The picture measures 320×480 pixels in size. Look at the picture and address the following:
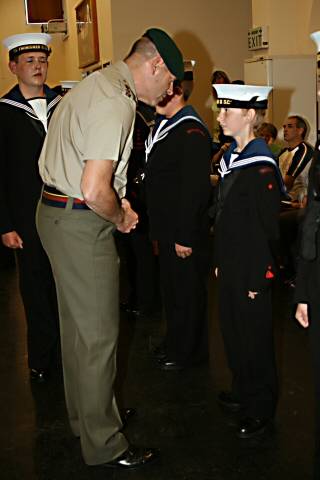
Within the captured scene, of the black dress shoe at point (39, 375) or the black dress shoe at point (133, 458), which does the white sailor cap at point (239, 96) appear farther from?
the black dress shoe at point (39, 375)

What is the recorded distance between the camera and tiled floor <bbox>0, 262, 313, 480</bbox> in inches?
94.2

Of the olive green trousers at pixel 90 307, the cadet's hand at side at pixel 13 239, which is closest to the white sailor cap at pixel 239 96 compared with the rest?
the olive green trousers at pixel 90 307

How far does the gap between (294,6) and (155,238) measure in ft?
12.7

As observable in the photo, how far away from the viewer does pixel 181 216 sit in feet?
9.95

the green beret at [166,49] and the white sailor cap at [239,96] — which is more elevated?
the green beret at [166,49]

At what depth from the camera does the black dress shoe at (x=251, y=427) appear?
8.42 ft

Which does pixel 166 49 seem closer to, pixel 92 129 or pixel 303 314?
pixel 92 129

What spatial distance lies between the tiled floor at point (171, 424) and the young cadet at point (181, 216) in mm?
216

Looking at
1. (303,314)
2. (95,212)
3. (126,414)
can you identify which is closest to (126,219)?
(95,212)

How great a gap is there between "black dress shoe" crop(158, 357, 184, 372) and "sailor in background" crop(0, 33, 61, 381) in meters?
0.62

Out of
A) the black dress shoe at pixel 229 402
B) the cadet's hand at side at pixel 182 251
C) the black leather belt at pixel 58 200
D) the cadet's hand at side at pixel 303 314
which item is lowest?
the black dress shoe at pixel 229 402

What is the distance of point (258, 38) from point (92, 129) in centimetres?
467

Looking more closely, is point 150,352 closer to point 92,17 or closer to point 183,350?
point 183,350

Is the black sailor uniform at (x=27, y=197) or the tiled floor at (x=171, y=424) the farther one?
the black sailor uniform at (x=27, y=197)
